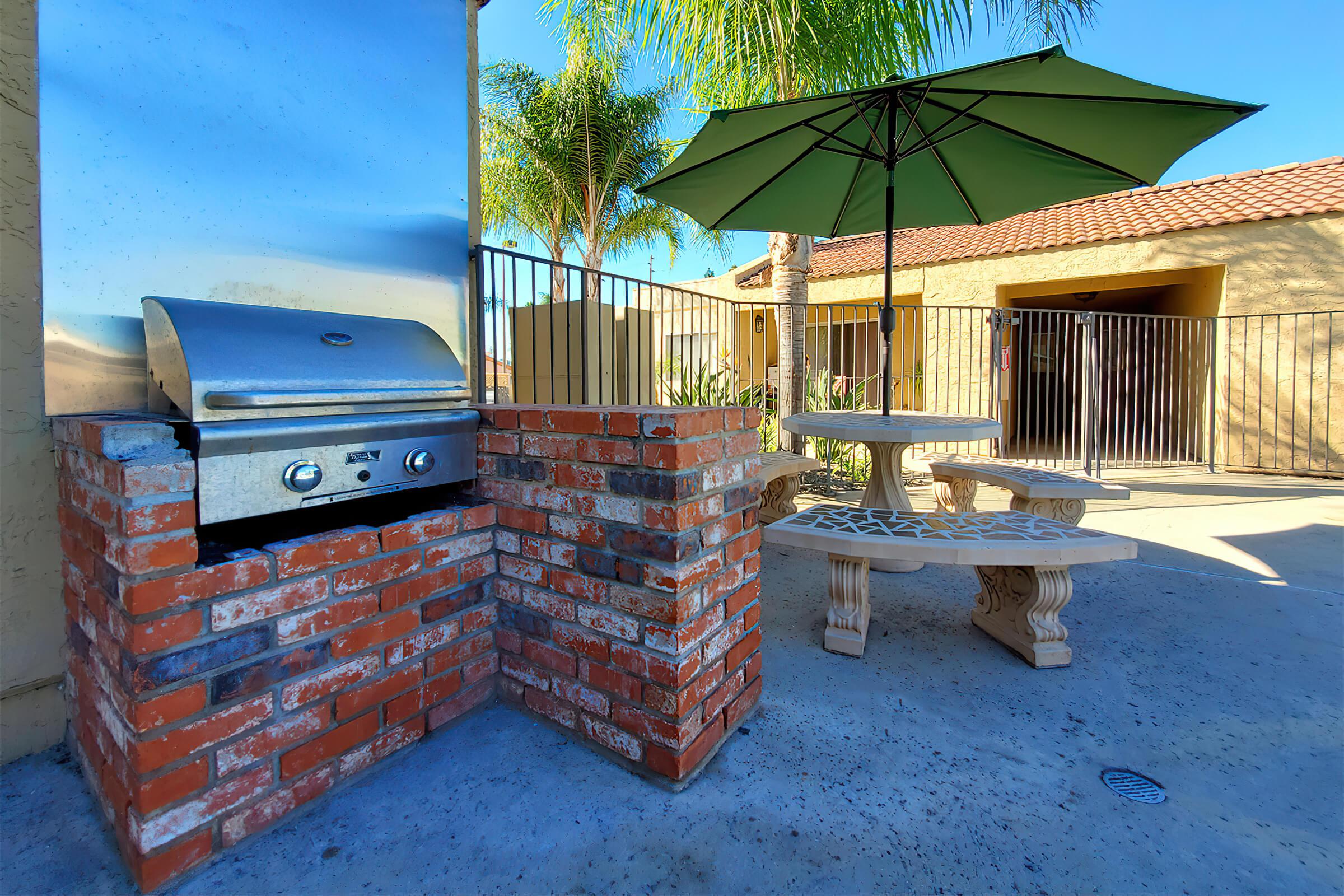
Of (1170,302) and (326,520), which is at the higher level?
(1170,302)

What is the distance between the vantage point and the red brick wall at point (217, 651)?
44.6 inches

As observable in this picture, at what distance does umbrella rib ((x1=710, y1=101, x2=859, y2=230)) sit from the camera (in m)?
3.18

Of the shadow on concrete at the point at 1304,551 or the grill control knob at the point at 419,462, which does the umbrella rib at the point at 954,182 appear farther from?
the grill control knob at the point at 419,462

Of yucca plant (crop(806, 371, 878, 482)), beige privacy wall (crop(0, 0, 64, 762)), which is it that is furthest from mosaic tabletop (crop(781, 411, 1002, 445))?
beige privacy wall (crop(0, 0, 64, 762))

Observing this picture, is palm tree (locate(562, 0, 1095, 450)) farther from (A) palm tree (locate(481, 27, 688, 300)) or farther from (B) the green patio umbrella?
(A) palm tree (locate(481, 27, 688, 300))

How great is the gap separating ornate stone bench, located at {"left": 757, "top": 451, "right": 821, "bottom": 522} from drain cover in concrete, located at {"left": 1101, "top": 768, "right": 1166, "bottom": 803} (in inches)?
88.7

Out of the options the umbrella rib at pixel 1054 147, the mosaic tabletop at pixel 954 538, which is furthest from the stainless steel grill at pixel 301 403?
the umbrella rib at pixel 1054 147

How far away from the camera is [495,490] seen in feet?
5.91

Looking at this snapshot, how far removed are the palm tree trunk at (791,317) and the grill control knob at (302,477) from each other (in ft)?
14.7

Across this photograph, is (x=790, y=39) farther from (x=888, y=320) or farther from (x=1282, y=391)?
(x=1282, y=391)

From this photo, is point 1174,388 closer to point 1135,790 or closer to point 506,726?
point 1135,790

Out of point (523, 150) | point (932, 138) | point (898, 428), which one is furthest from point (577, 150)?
point (898, 428)

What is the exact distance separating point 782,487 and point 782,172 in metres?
1.99

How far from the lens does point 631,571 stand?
146cm
